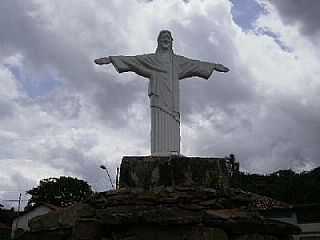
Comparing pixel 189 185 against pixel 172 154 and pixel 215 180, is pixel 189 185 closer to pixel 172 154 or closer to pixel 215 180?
pixel 215 180

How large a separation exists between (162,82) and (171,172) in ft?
6.32

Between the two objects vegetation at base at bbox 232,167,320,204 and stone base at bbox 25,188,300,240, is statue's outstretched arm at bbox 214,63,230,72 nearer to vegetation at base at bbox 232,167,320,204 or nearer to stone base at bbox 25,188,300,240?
A: stone base at bbox 25,188,300,240

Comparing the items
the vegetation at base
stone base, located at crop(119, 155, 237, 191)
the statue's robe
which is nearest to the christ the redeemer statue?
the statue's robe

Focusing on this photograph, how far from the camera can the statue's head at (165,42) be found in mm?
8648

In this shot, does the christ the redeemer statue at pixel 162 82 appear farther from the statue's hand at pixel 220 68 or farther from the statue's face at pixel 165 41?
the statue's hand at pixel 220 68

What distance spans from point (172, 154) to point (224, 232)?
2.12 m

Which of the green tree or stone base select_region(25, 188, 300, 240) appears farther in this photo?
the green tree

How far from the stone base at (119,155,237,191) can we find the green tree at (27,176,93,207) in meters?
45.2

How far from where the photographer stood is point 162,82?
8.46 m

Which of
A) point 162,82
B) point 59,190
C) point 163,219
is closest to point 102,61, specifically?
point 162,82

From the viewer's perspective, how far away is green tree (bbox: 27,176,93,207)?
2023 inches

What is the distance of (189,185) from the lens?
704 centimetres

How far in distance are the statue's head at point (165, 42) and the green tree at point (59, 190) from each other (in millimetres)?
44393

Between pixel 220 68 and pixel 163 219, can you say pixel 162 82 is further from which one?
pixel 163 219
